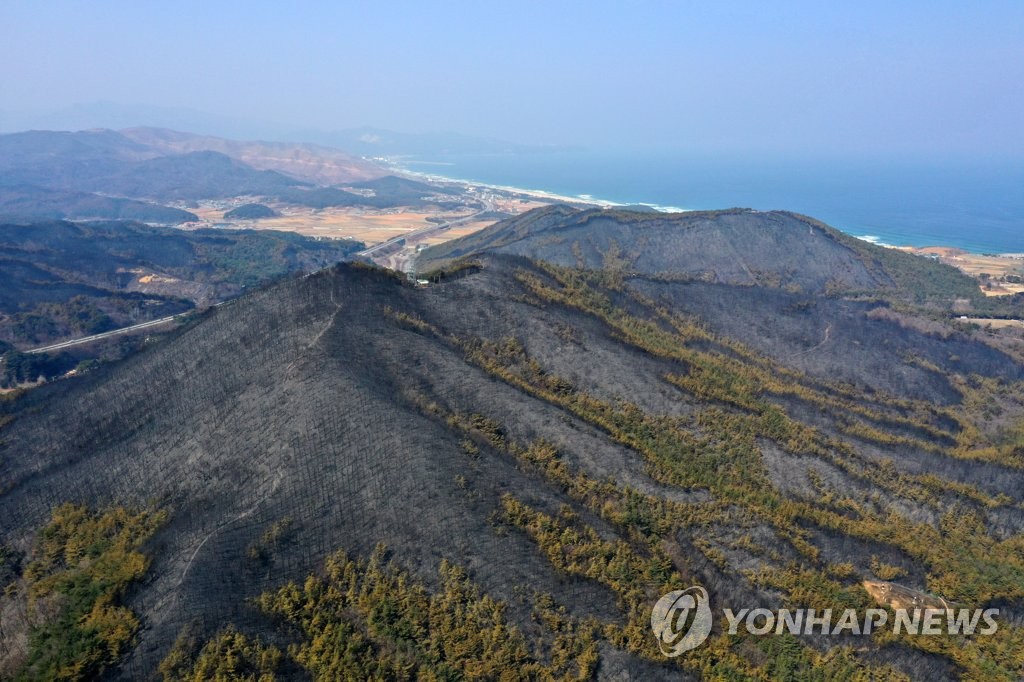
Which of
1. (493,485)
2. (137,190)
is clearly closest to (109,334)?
(493,485)

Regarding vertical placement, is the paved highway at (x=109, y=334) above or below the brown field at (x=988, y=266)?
below

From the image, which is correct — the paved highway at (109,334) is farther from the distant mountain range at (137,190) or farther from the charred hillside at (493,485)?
the distant mountain range at (137,190)

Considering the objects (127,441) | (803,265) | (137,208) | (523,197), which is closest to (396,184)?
(523,197)

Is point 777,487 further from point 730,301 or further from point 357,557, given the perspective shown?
point 730,301

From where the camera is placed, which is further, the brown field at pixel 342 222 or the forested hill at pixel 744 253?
the brown field at pixel 342 222

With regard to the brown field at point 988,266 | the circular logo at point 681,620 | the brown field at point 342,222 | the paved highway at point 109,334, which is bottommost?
the paved highway at point 109,334

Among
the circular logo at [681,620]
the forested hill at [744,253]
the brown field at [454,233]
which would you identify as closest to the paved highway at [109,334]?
the forested hill at [744,253]
